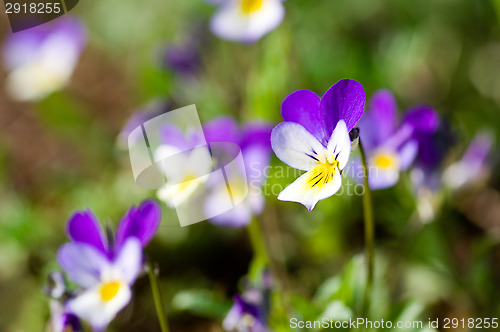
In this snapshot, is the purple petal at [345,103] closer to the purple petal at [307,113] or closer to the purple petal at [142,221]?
the purple petal at [307,113]

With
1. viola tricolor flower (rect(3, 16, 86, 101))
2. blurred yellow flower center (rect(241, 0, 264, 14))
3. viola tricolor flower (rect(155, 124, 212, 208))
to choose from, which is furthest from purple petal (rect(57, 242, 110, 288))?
viola tricolor flower (rect(3, 16, 86, 101))

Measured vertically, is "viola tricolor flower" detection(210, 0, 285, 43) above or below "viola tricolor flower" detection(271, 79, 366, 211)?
below

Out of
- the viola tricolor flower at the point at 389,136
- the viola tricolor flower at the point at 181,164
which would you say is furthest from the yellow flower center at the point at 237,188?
the viola tricolor flower at the point at 389,136

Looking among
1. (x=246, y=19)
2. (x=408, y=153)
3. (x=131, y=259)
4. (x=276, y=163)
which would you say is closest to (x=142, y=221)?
(x=131, y=259)

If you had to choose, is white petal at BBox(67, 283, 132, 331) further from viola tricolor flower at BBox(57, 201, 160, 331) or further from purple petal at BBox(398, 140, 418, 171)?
purple petal at BBox(398, 140, 418, 171)

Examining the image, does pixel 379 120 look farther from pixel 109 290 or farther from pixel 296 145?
pixel 109 290

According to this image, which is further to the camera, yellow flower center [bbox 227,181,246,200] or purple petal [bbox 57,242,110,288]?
A: yellow flower center [bbox 227,181,246,200]

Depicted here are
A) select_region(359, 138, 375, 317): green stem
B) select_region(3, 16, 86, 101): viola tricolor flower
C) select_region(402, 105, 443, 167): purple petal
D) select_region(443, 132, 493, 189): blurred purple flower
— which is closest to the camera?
select_region(359, 138, 375, 317): green stem
